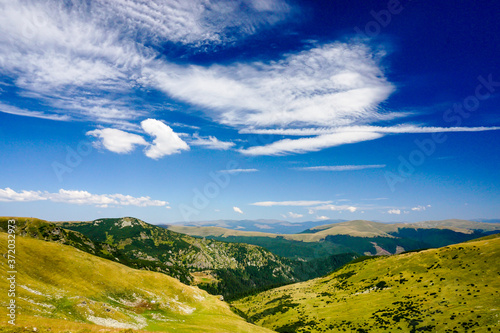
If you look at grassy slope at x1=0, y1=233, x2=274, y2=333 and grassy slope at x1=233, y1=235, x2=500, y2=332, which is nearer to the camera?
grassy slope at x1=0, y1=233, x2=274, y2=333

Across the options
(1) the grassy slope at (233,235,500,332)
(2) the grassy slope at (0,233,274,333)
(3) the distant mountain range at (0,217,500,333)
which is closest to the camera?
(2) the grassy slope at (0,233,274,333)

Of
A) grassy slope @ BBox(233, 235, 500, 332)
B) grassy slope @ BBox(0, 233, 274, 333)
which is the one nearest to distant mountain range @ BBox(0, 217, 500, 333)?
grassy slope @ BBox(0, 233, 274, 333)

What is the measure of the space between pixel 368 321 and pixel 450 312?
26.4 meters

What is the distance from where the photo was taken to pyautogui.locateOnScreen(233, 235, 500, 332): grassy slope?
6275 centimetres

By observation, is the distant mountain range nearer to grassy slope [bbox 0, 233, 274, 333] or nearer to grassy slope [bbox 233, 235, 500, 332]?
grassy slope [bbox 0, 233, 274, 333]

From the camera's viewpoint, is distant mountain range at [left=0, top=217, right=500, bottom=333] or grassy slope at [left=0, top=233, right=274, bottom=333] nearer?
grassy slope at [left=0, top=233, right=274, bottom=333]

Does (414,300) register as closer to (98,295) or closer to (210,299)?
(210,299)

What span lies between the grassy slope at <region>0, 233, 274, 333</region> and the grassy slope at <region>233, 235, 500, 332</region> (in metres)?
44.7

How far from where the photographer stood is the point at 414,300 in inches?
3241

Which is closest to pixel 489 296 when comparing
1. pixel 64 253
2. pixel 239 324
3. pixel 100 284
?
pixel 239 324

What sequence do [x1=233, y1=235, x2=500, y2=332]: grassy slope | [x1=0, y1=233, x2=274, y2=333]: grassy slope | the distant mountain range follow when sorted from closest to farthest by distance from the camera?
1. [x1=0, y1=233, x2=274, y2=333]: grassy slope
2. the distant mountain range
3. [x1=233, y1=235, x2=500, y2=332]: grassy slope

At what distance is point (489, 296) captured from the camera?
6500 cm

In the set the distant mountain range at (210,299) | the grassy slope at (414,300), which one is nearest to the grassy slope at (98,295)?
the distant mountain range at (210,299)

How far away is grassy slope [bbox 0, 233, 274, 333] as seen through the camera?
1796 inches
